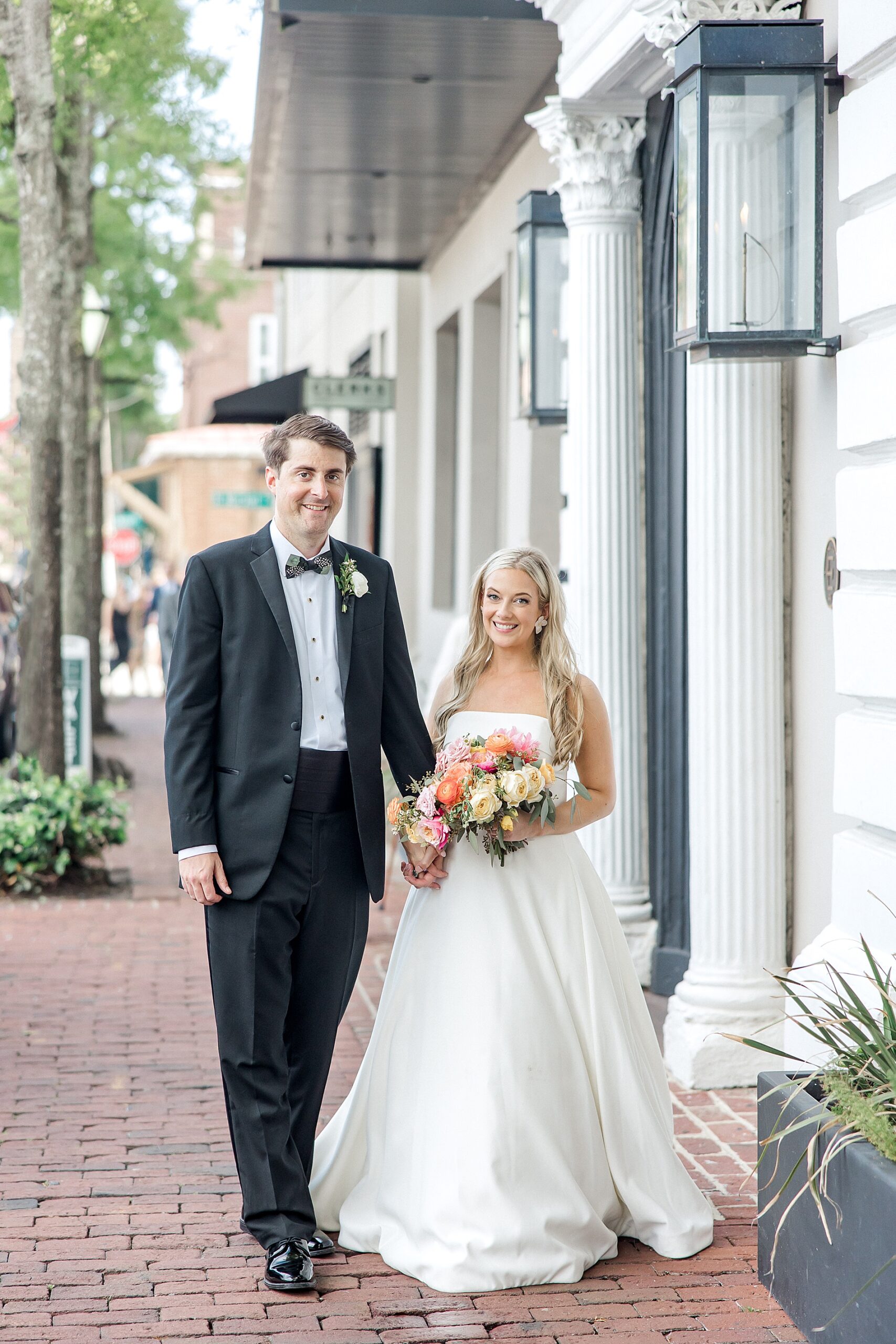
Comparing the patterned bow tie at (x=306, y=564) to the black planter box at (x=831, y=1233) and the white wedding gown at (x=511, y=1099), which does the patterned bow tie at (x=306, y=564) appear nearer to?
the white wedding gown at (x=511, y=1099)

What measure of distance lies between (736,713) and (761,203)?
6.02 ft

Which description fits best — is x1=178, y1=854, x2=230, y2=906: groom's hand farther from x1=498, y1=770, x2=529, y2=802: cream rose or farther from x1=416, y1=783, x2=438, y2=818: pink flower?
x1=498, y1=770, x2=529, y2=802: cream rose

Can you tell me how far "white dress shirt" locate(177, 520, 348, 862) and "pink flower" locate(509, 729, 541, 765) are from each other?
46 cm

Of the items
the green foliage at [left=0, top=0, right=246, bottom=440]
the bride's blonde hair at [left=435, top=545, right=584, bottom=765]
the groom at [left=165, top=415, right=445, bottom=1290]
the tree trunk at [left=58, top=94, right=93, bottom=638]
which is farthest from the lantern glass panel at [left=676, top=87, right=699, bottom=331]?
the tree trunk at [left=58, top=94, right=93, bottom=638]

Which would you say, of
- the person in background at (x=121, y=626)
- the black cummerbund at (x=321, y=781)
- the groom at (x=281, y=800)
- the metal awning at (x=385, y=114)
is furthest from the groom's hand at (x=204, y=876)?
the person in background at (x=121, y=626)

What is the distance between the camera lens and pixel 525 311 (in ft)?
27.9

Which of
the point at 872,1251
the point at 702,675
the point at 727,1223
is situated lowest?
the point at 727,1223

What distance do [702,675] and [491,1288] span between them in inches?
103

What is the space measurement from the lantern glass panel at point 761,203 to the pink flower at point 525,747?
1930mm

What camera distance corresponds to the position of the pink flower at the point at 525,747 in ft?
13.6

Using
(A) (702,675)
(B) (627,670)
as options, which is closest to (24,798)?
(B) (627,670)

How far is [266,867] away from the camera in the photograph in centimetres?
402

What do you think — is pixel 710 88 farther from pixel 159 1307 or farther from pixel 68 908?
pixel 68 908

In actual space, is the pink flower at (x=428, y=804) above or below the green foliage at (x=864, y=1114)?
above
